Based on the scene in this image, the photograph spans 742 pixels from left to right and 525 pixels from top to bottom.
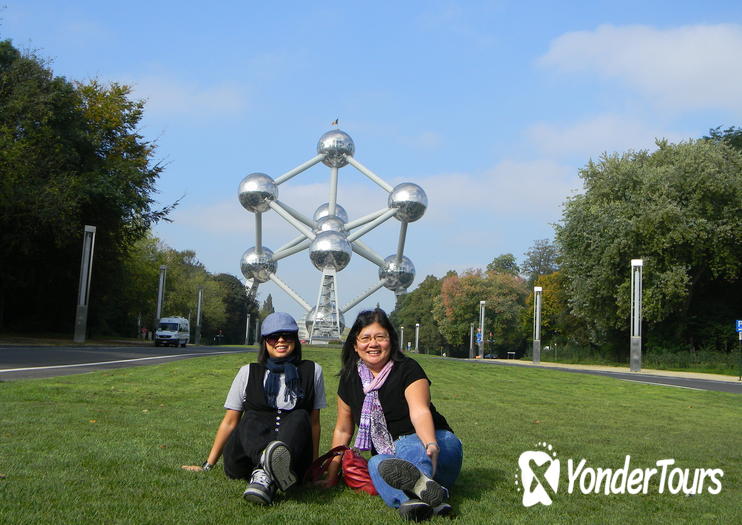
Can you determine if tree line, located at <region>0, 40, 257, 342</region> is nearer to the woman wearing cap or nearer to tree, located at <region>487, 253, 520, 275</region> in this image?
the woman wearing cap

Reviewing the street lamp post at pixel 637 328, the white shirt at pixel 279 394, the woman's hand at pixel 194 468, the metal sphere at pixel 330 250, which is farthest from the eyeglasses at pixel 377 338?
the metal sphere at pixel 330 250

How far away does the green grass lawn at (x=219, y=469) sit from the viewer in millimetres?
4508

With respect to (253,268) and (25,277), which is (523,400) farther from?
(253,268)

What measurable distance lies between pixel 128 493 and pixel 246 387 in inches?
40.7

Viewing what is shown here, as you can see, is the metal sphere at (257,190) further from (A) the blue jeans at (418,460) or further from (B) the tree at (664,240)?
(A) the blue jeans at (418,460)

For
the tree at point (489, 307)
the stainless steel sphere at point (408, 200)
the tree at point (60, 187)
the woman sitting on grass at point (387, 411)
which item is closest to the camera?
the woman sitting on grass at point (387, 411)

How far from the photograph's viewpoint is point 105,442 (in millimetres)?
6762

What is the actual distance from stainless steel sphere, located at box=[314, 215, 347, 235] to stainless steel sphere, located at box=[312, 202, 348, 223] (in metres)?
1.01

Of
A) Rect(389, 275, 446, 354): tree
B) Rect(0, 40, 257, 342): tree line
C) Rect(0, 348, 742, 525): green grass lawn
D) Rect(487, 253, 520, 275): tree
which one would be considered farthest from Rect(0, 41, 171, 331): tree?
Rect(487, 253, 520, 275): tree

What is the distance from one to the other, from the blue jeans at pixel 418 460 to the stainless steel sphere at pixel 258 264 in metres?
47.6

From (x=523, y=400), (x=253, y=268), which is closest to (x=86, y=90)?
(x=253, y=268)

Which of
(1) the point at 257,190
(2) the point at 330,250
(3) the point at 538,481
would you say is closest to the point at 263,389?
(3) the point at 538,481

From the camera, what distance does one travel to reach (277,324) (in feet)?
17.3

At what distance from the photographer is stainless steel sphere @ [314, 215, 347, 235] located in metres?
48.5
